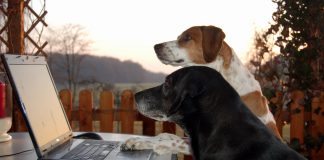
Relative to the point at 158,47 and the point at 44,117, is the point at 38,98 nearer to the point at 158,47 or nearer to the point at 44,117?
the point at 44,117

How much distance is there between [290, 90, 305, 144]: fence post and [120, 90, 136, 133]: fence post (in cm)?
149

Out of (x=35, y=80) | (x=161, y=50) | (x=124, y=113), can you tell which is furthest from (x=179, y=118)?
(x=124, y=113)

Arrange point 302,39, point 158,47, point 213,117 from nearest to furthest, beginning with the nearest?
1. point 213,117
2. point 158,47
3. point 302,39

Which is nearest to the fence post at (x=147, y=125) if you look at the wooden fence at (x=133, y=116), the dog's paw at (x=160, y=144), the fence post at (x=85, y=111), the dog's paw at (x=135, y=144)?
the wooden fence at (x=133, y=116)

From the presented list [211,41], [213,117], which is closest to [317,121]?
[211,41]

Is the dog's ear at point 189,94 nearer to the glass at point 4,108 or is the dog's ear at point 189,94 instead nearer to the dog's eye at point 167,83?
the dog's eye at point 167,83

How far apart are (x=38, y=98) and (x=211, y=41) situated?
1.61 metres

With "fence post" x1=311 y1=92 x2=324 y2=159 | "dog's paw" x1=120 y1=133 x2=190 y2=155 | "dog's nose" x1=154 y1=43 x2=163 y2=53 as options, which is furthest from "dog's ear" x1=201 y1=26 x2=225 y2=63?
"fence post" x1=311 y1=92 x2=324 y2=159

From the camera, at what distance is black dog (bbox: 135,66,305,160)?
1657mm

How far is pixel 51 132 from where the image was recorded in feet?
6.26

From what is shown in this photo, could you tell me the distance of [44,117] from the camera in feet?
6.15

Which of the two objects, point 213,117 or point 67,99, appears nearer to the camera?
point 213,117

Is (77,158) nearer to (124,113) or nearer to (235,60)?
(235,60)

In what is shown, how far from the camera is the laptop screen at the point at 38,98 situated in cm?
171
